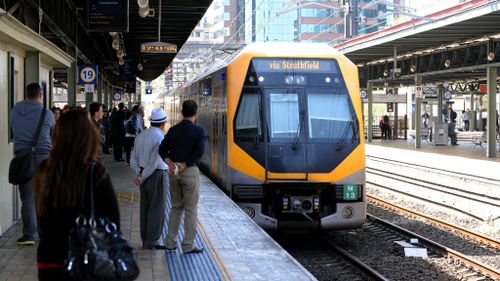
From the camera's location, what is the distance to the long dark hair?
140 inches

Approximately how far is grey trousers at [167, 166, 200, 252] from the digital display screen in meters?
3.81

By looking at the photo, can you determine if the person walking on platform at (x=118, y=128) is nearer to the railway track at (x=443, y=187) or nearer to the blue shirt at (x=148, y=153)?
the railway track at (x=443, y=187)

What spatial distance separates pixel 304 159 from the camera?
10.6 meters

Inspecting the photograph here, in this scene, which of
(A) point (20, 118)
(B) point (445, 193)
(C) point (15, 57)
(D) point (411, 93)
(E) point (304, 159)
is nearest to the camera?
(A) point (20, 118)

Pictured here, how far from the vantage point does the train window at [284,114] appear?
10.8m

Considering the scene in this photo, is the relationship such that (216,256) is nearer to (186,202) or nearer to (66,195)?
(186,202)

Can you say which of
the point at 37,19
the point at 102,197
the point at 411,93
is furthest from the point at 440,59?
the point at 411,93

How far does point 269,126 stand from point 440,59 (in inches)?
737

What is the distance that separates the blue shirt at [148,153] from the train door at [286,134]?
309cm

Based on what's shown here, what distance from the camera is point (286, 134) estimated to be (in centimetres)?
1076

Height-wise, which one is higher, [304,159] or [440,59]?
[440,59]

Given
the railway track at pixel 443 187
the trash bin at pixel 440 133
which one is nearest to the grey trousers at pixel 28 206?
the railway track at pixel 443 187

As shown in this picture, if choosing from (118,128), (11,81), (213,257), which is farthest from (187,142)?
(118,128)

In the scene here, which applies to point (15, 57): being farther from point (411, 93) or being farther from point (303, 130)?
point (411, 93)
